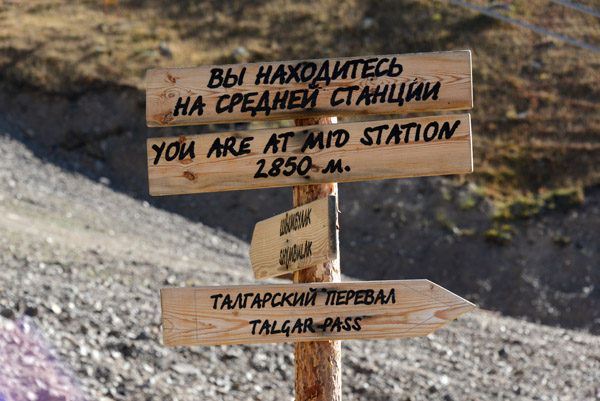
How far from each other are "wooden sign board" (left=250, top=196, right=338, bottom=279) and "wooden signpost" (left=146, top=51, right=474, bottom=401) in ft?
0.04

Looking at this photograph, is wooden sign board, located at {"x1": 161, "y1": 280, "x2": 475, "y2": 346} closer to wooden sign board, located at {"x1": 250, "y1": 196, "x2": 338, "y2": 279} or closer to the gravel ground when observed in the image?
wooden sign board, located at {"x1": 250, "y1": 196, "x2": 338, "y2": 279}

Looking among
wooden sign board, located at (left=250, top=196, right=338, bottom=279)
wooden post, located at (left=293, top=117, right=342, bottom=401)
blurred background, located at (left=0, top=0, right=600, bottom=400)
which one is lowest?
wooden post, located at (left=293, top=117, right=342, bottom=401)

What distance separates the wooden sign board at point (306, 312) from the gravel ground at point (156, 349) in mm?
3207

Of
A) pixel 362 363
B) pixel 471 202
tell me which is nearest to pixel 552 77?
pixel 471 202

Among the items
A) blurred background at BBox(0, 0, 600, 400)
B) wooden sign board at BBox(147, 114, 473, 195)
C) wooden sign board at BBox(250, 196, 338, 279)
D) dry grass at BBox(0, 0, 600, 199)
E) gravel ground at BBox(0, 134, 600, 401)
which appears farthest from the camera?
dry grass at BBox(0, 0, 600, 199)

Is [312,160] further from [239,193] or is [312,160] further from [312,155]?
[239,193]

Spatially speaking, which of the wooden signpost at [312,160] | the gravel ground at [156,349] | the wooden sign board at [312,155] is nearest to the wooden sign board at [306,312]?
the wooden signpost at [312,160]

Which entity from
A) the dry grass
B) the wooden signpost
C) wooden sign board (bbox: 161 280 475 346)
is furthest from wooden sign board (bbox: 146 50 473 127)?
the dry grass

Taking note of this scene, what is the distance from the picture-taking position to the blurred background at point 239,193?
8.46 metres

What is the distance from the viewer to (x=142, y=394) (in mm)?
6793

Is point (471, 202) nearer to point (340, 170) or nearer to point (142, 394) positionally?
point (142, 394)

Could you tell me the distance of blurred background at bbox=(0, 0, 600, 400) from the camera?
8.46 meters

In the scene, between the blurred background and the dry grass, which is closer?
the blurred background

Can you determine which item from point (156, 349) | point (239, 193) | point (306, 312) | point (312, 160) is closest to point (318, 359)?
point (306, 312)
